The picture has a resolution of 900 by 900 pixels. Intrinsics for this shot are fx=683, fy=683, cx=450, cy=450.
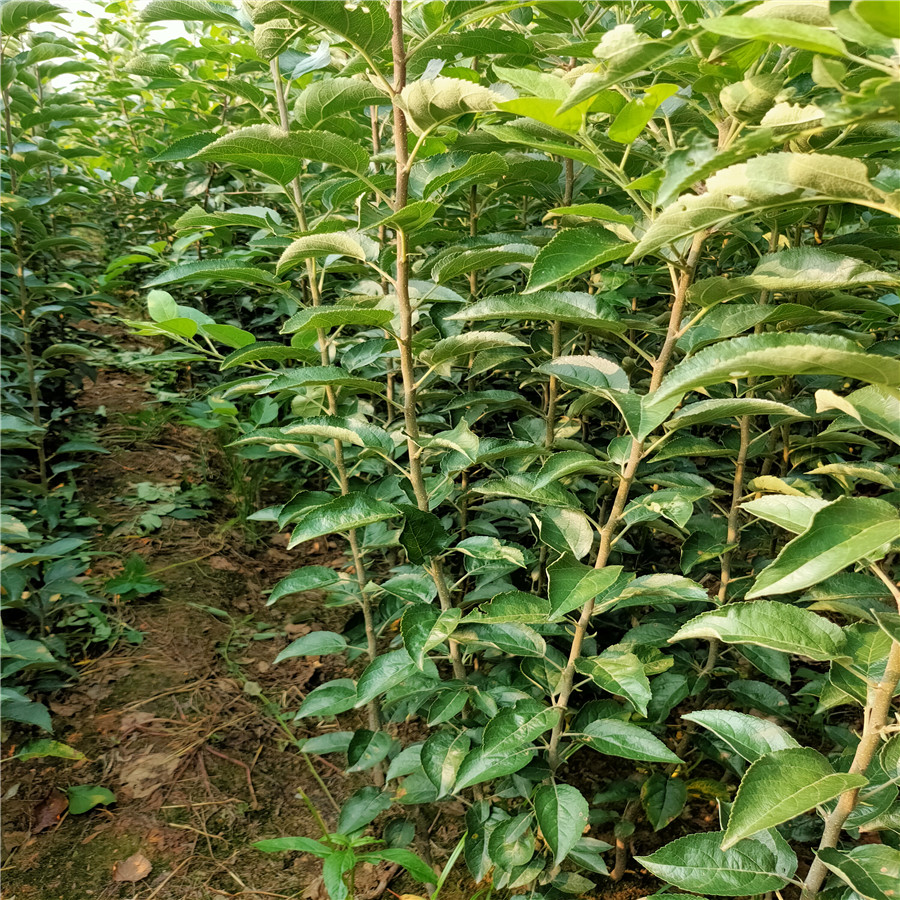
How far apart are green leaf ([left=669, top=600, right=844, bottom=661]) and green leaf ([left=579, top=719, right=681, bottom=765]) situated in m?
0.31

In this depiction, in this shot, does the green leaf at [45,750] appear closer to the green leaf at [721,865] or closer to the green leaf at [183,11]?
the green leaf at [721,865]

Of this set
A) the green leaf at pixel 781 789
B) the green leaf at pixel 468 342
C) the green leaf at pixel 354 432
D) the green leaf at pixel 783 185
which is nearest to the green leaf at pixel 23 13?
the green leaf at pixel 354 432

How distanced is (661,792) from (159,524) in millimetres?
2124

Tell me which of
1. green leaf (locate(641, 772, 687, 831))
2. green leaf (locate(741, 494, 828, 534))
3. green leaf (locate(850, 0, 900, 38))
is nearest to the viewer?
green leaf (locate(850, 0, 900, 38))

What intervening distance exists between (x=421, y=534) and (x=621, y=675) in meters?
0.43

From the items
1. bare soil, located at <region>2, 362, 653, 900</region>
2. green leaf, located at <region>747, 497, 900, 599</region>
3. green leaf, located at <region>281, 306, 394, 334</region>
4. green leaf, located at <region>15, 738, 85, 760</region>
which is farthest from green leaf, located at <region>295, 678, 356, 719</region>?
green leaf, located at <region>747, 497, 900, 599</region>

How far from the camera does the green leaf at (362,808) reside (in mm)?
1635

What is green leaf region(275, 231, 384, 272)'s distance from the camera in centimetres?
115

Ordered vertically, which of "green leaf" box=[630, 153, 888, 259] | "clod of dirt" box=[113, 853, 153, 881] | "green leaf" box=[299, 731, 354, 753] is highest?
"green leaf" box=[630, 153, 888, 259]

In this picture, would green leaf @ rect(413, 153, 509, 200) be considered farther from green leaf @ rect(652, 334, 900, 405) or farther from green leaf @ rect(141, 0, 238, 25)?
green leaf @ rect(141, 0, 238, 25)

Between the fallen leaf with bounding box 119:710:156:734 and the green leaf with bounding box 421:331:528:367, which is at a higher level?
the green leaf with bounding box 421:331:528:367

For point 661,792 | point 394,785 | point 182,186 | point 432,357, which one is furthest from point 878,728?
point 182,186

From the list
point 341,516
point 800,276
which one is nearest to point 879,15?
point 800,276

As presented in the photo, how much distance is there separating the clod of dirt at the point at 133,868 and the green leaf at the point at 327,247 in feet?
5.08
